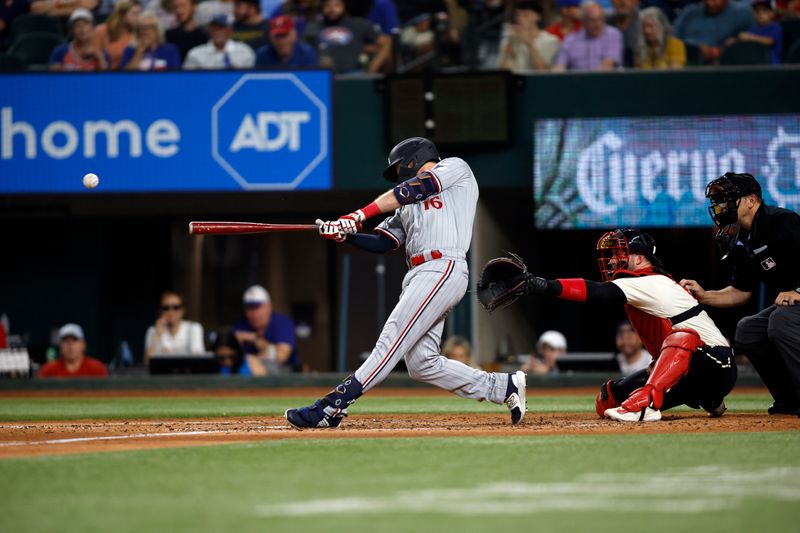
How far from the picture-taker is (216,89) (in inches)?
609

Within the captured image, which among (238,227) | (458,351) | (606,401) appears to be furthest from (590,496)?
(458,351)

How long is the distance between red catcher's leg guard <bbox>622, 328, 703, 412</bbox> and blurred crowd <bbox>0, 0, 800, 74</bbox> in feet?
26.2

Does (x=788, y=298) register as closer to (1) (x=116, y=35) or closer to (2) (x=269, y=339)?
(2) (x=269, y=339)

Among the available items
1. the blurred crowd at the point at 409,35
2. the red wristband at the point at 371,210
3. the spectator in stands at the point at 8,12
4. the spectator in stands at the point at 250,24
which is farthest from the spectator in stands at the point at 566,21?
the red wristband at the point at 371,210

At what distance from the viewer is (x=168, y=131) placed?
1550 centimetres

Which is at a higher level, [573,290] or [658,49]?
Result: [658,49]

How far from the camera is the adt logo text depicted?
15383 mm

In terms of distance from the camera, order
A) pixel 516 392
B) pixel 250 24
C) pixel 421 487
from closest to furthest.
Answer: pixel 421 487, pixel 516 392, pixel 250 24

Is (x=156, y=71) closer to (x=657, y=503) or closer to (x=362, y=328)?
(x=362, y=328)

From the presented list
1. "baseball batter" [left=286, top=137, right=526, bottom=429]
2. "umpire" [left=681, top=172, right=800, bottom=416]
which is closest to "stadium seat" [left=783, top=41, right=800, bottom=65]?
"umpire" [left=681, top=172, right=800, bottom=416]

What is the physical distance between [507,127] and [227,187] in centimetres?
358

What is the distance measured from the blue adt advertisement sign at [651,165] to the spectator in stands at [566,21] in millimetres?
1320

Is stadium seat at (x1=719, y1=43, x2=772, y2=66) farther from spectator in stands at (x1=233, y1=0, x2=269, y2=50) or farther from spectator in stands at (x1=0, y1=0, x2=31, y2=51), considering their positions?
spectator in stands at (x1=0, y1=0, x2=31, y2=51)

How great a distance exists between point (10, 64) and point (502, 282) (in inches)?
410
